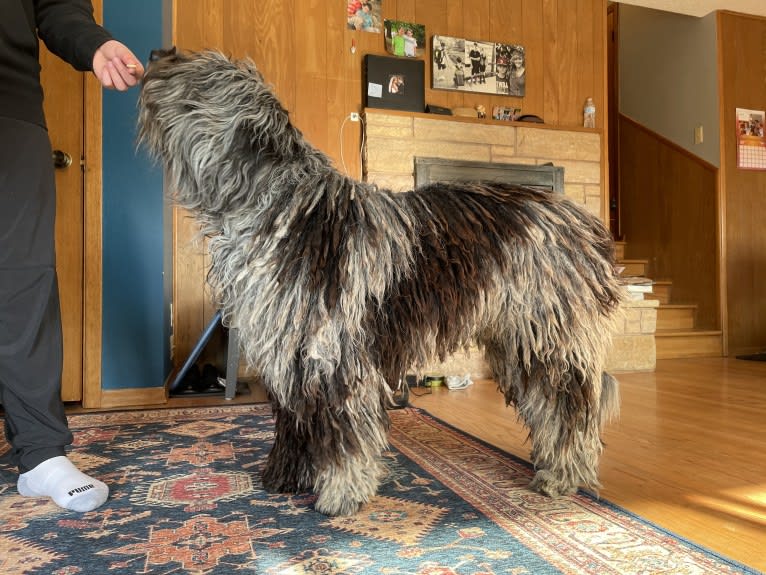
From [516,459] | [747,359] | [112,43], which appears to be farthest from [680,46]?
[112,43]

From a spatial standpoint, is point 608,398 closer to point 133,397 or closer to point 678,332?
point 133,397

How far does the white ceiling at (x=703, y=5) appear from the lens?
496 cm

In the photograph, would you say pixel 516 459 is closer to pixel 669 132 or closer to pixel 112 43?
pixel 112 43

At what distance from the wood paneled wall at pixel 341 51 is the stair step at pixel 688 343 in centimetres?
188

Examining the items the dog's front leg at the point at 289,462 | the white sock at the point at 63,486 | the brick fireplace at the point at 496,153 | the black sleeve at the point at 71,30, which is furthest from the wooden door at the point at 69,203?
the brick fireplace at the point at 496,153

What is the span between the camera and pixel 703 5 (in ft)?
16.5

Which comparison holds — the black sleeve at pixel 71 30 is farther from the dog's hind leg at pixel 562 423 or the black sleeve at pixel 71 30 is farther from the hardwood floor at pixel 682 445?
the hardwood floor at pixel 682 445

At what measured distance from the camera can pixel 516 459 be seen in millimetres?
1829

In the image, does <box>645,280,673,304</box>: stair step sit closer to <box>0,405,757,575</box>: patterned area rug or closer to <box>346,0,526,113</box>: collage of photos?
<box>346,0,526,113</box>: collage of photos

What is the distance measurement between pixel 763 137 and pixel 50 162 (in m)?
5.88

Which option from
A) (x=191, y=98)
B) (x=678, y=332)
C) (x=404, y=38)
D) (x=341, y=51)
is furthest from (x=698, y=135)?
(x=191, y=98)

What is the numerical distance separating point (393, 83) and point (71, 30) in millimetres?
2827

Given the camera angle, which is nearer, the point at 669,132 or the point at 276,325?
the point at 276,325

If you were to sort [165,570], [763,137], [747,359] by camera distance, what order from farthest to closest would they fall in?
1. [763,137]
2. [747,359]
3. [165,570]
